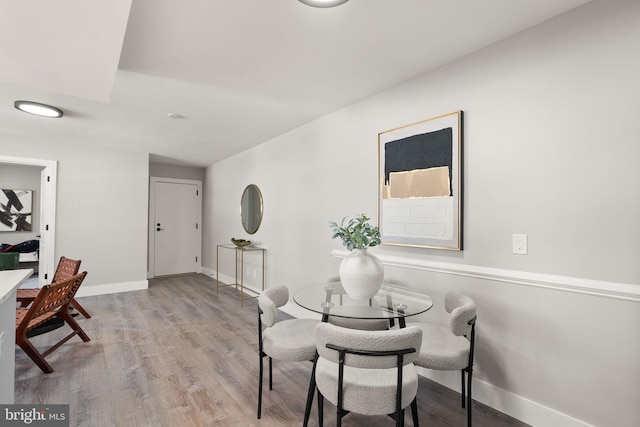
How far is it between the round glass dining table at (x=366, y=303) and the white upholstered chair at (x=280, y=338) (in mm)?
186

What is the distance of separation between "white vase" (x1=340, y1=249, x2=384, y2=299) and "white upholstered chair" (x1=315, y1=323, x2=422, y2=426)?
1.96 ft

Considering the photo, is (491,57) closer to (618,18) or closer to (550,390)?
(618,18)

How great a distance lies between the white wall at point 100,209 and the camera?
4746 millimetres

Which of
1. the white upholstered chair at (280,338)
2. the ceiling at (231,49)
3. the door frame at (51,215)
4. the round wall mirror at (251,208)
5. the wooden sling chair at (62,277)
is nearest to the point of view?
the ceiling at (231,49)

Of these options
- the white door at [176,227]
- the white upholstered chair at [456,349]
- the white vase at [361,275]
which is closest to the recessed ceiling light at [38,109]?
the white door at [176,227]

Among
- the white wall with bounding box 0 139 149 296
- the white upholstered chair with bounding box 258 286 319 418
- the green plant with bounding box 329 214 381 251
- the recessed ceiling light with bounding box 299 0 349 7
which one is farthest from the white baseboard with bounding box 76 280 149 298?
the recessed ceiling light with bounding box 299 0 349 7

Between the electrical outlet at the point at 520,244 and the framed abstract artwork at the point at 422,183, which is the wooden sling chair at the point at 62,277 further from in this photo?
the electrical outlet at the point at 520,244

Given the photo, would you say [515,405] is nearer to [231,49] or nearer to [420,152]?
[420,152]

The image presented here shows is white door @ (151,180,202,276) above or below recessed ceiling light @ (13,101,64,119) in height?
below

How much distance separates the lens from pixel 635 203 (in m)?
1.52

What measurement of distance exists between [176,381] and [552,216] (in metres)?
2.80

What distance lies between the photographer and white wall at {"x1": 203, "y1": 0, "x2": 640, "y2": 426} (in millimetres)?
1567

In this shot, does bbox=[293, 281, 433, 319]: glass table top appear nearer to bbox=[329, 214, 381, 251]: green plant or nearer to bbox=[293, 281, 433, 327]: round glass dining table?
bbox=[293, 281, 433, 327]: round glass dining table

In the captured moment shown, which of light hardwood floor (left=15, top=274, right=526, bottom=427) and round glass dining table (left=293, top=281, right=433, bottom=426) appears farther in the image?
light hardwood floor (left=15, top=274, right=526, bottom=427)
